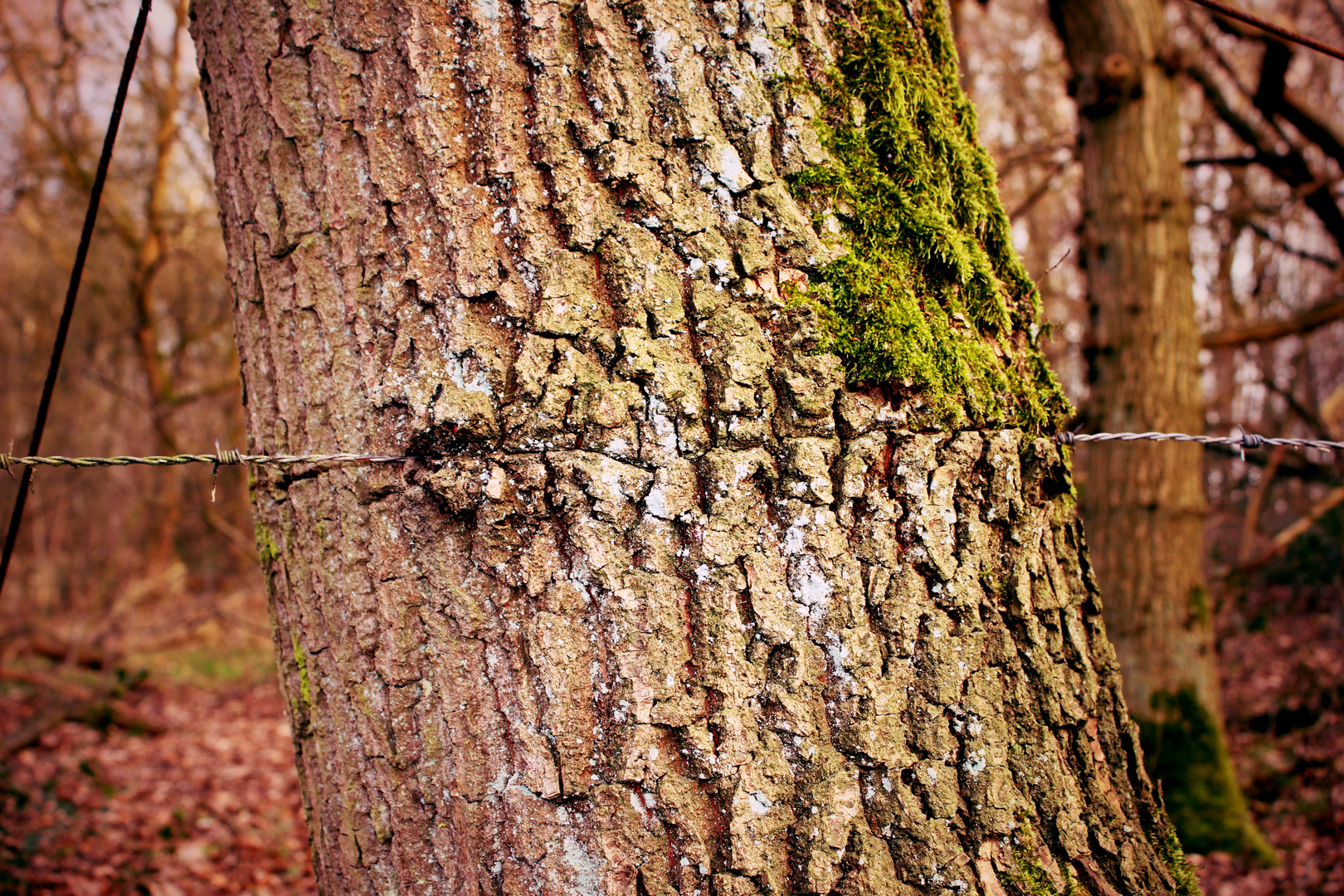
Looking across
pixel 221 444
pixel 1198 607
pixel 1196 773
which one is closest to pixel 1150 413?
pixel 1198 607

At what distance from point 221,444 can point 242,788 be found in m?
4.46

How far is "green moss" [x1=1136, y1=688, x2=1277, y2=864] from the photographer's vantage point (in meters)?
3.24

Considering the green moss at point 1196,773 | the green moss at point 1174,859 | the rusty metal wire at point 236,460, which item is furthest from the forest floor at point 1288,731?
the rusty metal wire at point 236,460

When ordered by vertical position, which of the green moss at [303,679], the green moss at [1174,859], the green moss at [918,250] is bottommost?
the green moss at [1174,859]

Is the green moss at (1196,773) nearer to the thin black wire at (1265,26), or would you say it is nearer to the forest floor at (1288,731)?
the forest floor at (1288,731)

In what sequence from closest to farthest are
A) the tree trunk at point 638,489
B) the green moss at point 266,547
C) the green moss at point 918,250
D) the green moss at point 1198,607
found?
the tree trunk at point 638,489 < the green moss at point 918,250 < the green moss at point 266,547 < the green moss at point 1198,607

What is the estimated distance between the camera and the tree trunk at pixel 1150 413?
127 inches

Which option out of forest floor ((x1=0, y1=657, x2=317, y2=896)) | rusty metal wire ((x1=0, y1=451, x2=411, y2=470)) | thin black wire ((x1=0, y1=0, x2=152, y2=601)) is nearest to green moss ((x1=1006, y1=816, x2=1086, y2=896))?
rusty metal wire ((x1=0, y1=451, x2=411, y2=470))

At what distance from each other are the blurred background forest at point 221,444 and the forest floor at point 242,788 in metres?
0.02

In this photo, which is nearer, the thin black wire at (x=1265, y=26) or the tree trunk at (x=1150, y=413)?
the thin black wire at (x=1265, y=26)

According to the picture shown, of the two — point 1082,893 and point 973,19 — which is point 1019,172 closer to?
point 973,19

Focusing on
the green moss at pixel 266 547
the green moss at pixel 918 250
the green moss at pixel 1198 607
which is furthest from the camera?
the green moss at pixel 1198 607

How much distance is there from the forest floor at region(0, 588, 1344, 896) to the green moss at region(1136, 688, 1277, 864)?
6.0 inches

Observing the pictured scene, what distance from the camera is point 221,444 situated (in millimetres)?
7855
